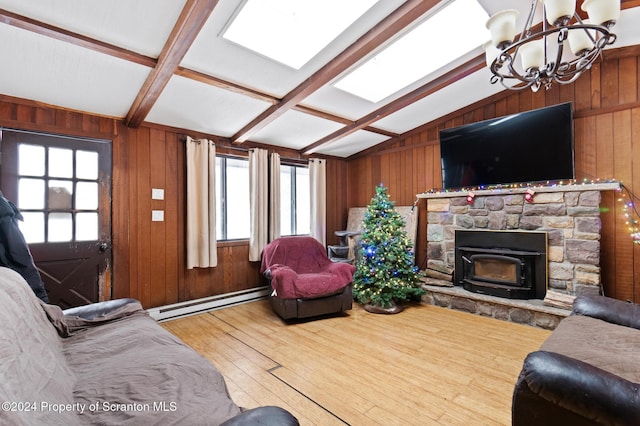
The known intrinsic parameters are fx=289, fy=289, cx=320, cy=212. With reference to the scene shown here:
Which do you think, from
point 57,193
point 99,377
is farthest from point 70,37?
point 99,377

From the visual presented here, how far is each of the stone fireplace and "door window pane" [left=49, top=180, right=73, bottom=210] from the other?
435cm

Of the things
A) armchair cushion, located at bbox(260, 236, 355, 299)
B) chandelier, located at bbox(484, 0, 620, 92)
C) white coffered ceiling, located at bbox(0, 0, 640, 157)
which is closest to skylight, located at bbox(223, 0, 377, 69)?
white coffered ceiling, located at bbox(0, 0, 640, 157)

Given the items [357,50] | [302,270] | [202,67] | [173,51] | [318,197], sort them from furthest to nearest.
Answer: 1. [318,197]
2. [302,270]
3. [202,67]
4. [357,50]
5. [173,51]

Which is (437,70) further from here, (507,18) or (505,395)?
(505,395)

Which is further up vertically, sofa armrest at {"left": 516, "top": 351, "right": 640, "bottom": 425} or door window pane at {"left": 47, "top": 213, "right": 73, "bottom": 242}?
door window pane at {"left": 47, "top": 213, "right": 73, "bottom": 242}

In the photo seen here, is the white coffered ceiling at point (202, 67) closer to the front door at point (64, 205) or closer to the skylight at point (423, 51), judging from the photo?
the skylight at point (423, 51)

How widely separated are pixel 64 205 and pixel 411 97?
3.98 meters

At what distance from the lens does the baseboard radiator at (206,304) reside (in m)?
3.50

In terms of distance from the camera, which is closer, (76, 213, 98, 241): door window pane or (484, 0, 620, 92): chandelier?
(484, 0, 620, 92): chandelier

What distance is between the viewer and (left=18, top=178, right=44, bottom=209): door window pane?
275 cm

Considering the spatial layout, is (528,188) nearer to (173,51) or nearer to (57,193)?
(173,51)

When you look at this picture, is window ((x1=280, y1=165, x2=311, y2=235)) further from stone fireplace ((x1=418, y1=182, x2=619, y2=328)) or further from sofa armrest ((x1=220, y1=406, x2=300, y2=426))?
sofa armrest ((x1=220, y1=406, x2=300, y2=426))

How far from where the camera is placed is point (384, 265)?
150 inches

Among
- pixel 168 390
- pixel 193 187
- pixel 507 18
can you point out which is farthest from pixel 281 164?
pixel 168 390
